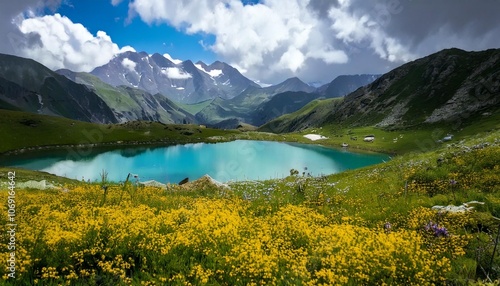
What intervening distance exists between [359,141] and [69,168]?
150375mm

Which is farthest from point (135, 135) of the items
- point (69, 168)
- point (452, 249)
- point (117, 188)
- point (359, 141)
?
point (452, 249)

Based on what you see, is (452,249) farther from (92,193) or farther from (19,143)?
(19,143)

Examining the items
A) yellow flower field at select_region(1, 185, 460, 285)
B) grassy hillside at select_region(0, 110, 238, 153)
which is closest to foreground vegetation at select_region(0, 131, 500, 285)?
yellow flower field at select_region(1, 185, 460, 285)

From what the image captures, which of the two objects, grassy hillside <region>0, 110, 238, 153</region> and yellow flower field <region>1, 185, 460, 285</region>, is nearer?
yellow flower field <region>1, 185, 460, 285</region>

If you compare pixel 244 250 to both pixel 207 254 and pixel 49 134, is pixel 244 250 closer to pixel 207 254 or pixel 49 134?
pixel 207 254

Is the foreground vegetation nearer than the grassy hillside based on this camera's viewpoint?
Yes

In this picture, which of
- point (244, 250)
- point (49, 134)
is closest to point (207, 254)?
point (244, 250)

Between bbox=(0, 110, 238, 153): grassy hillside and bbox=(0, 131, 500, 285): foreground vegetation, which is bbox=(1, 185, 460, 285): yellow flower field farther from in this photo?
bbox=(0, 110, 238, 153): grassy hillside

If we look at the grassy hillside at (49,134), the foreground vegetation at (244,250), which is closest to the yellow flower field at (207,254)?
the foreground vegetation at (244,250)

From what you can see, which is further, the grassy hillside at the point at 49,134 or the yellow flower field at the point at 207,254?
the grassy hillside at the point at 49,134

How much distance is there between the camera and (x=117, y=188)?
15.4 m

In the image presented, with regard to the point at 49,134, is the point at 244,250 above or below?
below

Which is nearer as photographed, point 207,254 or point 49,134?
point 207,254

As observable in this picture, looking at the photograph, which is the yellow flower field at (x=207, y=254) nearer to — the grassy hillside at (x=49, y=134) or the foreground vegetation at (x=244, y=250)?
the foreground vegetation at (x=244, y=250)
